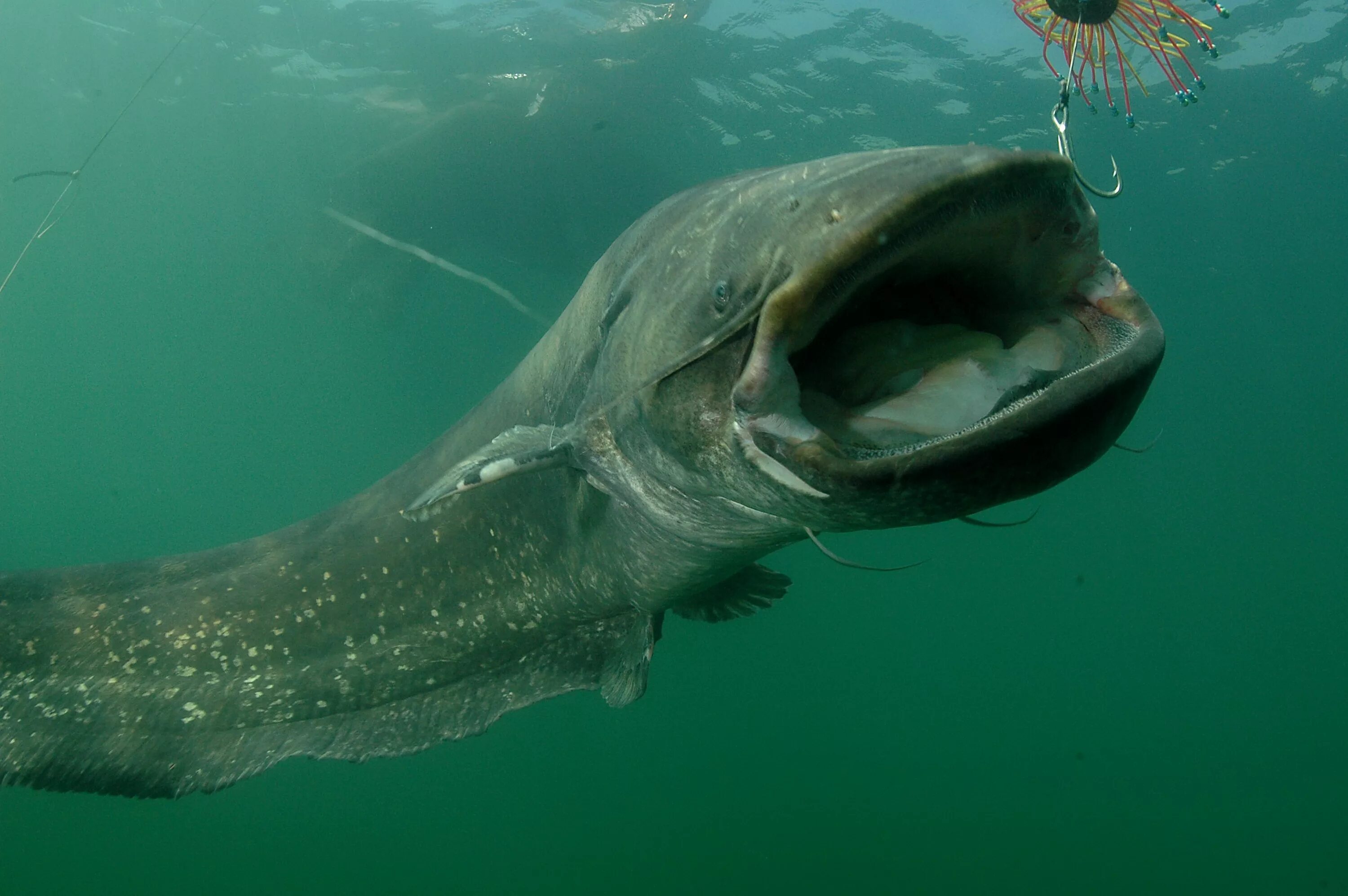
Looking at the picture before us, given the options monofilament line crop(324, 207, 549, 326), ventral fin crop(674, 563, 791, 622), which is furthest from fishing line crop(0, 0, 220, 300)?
monofilament line crop(324, 207, 549, 326)

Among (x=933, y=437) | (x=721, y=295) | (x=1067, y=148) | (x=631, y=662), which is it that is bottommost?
(x=631, y=662)

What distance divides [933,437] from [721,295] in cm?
60

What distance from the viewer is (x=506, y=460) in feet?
8.94

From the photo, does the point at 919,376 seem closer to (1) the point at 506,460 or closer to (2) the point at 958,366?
(2) the point at 958,366

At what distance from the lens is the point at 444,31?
15.5 m

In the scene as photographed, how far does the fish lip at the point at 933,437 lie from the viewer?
1.32 m

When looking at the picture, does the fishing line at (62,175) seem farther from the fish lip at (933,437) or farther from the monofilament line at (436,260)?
the monofilament line at (436,260)

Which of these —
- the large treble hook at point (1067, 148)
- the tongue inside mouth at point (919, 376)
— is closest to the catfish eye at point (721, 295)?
the tongue inside mouth at point (919, 376)

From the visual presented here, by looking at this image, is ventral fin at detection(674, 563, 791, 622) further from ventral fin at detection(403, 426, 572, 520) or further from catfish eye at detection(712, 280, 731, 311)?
catfish eye at detection(712, 280, 731, 311)

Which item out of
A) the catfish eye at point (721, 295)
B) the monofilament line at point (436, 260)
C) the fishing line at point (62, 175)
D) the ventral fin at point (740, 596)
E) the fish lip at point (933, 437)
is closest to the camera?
the fish lip at point (933, 437)

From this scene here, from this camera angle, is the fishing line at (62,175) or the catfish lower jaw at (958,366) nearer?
the catfish lower jaw at (958,366)

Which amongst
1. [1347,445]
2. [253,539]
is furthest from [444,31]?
[1347,445]

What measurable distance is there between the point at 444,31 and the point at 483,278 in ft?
28.8

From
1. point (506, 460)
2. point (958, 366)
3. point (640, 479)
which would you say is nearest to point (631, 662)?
point (640, 479)
